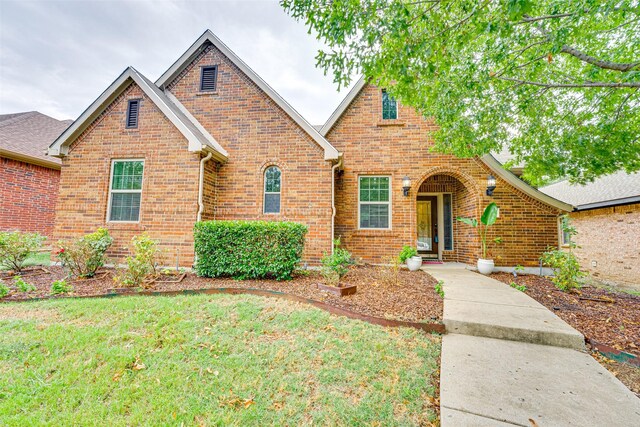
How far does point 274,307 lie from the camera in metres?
4.12

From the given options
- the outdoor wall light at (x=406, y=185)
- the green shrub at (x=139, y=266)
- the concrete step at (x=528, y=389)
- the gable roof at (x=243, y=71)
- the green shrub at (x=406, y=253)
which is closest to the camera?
the concrete step at (x=528, y=389)

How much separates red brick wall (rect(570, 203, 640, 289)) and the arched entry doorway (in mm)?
3754

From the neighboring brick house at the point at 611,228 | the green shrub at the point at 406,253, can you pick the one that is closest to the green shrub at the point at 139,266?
the green shrub at the point at 406,253

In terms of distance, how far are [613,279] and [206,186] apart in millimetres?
14130

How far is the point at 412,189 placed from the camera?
8.38m

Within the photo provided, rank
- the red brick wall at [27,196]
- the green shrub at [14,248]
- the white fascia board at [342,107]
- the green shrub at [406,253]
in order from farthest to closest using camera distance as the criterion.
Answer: the red brick wall at [27,196] → the white fascia board at [342,107] → the green shrub at [406,253] → the green shrub at [14,248]

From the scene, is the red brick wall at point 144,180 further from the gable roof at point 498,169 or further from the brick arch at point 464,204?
the brick arch at point 464,204

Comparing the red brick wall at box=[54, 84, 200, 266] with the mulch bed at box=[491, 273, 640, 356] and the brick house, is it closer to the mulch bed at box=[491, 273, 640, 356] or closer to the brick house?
the brick house

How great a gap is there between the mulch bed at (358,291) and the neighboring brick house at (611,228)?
7.67 m

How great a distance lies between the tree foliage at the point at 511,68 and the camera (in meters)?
3.64

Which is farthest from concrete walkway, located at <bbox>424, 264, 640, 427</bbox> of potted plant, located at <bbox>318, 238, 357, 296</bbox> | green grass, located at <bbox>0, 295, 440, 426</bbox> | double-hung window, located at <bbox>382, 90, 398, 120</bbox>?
double-hung window, located at <bbox>382, 90, 398, 120</bbox>

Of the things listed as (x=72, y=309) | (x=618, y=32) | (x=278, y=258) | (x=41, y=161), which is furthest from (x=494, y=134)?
(x=41, y=161)

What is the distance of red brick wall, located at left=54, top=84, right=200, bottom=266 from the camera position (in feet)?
22.7

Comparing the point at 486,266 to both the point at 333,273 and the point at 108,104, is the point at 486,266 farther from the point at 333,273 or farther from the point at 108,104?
the point at 108,104
